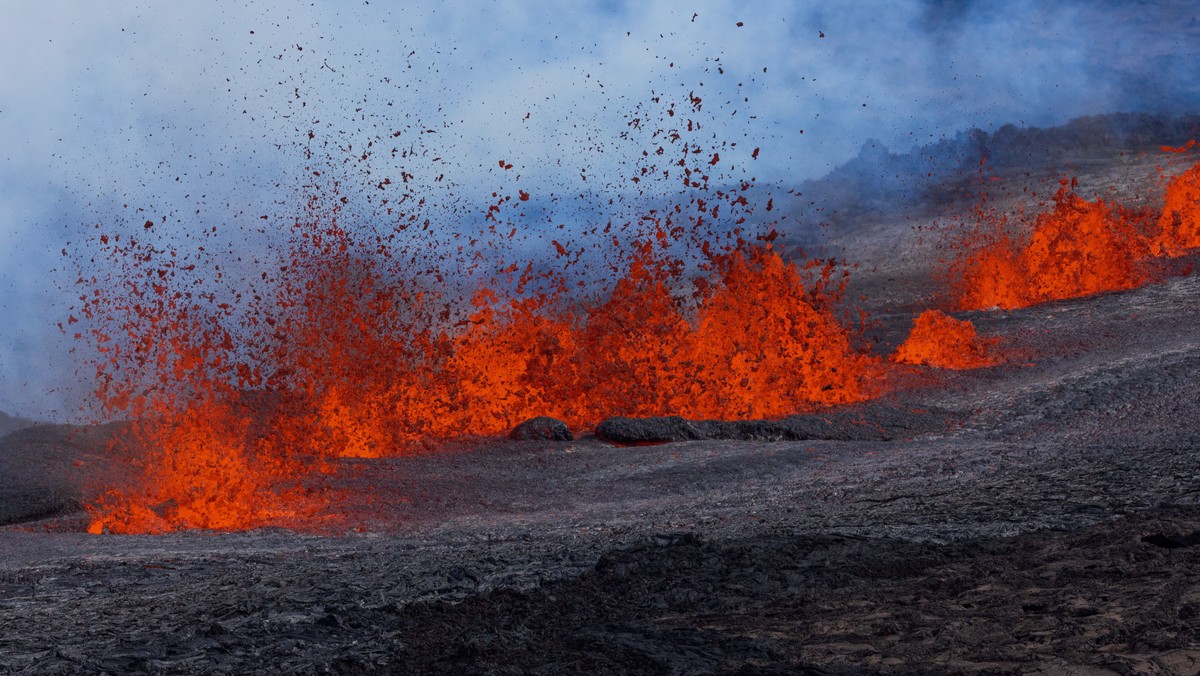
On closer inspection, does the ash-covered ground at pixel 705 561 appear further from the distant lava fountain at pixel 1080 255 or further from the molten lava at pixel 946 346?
the distant lava fountain at pixel 1080 255

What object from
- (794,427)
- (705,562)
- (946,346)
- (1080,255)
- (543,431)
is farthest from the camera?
(1080,255)

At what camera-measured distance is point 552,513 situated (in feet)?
35.7

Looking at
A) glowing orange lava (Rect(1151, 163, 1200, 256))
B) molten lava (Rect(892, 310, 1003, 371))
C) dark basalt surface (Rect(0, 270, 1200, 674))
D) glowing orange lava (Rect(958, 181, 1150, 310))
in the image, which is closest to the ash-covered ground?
dark basalt surface (Rect(0, 270, 1200, 674))

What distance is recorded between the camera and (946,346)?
57.8 ft

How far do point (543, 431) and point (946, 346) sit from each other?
735 cm

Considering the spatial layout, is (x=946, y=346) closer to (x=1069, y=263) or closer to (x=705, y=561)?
(x=1069, y=263)

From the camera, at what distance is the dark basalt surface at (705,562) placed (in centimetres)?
Answer: 498

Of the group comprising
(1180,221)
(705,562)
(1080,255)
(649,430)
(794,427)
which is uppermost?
(1180,221)

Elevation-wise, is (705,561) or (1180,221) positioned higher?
(1180,221)

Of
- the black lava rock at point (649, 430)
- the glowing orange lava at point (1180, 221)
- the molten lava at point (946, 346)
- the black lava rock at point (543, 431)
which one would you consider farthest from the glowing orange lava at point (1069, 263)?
the black lava rock at point (543, 431)

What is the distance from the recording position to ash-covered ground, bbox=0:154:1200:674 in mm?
4984

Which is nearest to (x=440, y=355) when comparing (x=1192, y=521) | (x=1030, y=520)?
(x=1030, y=520)

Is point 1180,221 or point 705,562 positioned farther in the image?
point 1180,221

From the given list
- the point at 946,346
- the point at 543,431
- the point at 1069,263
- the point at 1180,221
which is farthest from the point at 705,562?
the point at 1180,221
